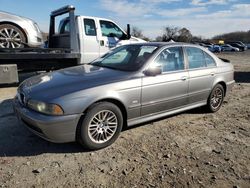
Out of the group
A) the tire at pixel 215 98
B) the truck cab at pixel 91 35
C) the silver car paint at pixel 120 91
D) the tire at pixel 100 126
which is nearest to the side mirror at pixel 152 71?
the silver car paint at pixel 120 91

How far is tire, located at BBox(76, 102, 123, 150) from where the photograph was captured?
3652mm

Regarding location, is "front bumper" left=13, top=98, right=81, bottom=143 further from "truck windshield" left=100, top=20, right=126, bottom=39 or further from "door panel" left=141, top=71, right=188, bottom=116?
"truck windshield" left=100, top=20, right=126, bottom=39

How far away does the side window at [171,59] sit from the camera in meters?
4.59

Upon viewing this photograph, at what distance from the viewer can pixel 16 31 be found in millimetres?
7516

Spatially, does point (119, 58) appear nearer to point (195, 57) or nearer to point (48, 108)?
point (195, 57)

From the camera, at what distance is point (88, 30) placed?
8.56m

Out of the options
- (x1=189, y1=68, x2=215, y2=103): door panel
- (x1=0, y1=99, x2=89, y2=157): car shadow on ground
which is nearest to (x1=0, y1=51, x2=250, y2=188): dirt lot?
(x1=0, y1=99, x2=89, y2=157): car shadow on ground

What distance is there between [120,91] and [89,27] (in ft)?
17.1

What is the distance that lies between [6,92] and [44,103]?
4.40 meters

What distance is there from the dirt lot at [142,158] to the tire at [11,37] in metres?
3.25

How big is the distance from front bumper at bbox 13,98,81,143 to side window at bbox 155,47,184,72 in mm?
1791

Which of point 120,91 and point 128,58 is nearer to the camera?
point 120,91

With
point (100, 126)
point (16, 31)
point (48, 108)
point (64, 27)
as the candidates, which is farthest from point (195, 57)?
point (64, 27)

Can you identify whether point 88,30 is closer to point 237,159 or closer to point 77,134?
point 77,134
